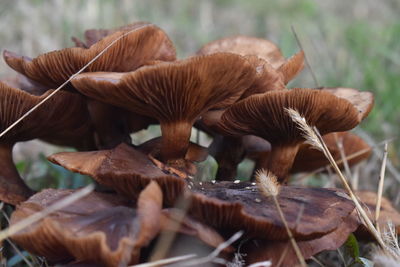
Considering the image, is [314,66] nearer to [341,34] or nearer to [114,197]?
[341,34]

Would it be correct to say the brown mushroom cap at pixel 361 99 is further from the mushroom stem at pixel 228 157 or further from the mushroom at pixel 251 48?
the mushroom stem at pixel 228 157

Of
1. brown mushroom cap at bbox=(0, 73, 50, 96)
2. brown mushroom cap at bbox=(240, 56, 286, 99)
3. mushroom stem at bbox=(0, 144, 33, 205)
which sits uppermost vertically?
brown mushroom cap at bbox=(240, 56, 286, 99)

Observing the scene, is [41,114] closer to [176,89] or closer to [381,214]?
[176,89]

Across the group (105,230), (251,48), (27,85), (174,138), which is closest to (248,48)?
(251,48)

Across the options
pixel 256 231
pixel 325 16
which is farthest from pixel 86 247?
pixel 325 16

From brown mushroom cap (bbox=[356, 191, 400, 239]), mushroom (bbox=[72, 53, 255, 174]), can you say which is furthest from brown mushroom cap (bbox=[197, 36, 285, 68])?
brown mushroom cap (bbox=[356, 191, 400, 239])

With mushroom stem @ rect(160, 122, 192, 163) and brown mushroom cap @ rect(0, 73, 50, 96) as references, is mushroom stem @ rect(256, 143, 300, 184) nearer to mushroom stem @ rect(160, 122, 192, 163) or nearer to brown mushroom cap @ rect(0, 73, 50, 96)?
mushroom stem @ rect(160, 122, 192, 163)
